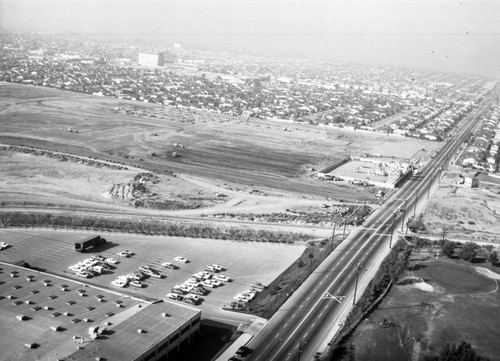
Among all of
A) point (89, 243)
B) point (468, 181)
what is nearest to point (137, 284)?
point (89, 243)

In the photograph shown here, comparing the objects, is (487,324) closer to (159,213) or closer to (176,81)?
(159,213)

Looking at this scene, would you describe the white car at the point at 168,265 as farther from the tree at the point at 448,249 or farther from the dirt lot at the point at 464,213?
the dirt lot at the point at 464,213

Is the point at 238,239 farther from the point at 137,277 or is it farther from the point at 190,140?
the point at 190,140

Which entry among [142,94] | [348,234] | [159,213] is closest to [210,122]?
[142,94]

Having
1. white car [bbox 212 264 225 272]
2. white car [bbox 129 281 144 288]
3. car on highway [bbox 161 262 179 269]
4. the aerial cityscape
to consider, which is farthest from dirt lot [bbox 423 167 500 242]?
white car [bbox 129 281 144 288]

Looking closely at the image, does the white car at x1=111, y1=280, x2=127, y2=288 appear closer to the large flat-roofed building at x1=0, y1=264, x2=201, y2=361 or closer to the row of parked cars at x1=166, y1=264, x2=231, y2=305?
the row of parked cars at x1=166, y1=264, x2=231, y2=305
